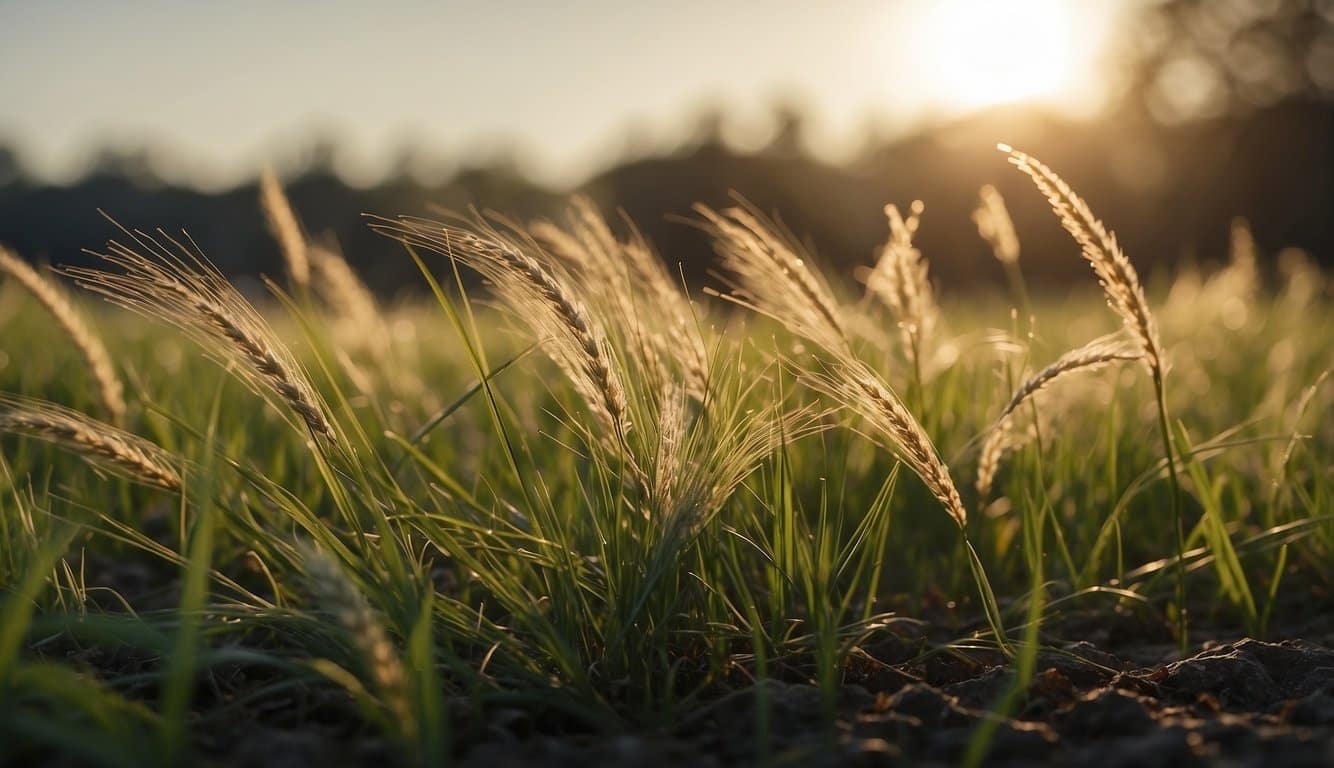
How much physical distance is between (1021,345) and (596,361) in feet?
3.97

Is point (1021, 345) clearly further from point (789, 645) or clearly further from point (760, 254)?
point (789, 645)

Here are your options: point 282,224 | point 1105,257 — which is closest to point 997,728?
point 1105,257

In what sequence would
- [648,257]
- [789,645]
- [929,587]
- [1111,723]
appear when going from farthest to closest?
[929,587] → [648,257] → [789,645] → [1111,723]

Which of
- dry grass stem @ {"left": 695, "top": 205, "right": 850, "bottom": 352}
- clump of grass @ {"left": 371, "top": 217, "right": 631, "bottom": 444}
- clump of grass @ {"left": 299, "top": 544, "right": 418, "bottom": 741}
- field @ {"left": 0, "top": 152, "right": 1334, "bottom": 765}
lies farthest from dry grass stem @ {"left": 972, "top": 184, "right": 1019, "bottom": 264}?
clump of grass @ {"left": 299, "top": 544, "right": 418, "bottom": 741}

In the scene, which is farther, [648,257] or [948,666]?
[648,257]

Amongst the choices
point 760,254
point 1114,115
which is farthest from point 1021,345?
point 1114,115

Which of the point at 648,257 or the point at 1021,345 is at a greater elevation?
the point at 648,257

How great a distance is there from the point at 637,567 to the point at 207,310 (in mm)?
874

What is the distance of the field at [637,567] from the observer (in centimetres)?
152

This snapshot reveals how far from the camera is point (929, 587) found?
2781 millimetres

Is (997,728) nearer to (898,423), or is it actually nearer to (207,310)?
(898,423)

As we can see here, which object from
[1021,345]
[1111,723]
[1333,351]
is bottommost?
[1333,351]

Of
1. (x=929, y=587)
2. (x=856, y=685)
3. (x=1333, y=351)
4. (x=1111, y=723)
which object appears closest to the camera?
(x=1111, y=723)

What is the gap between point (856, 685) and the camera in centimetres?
193
